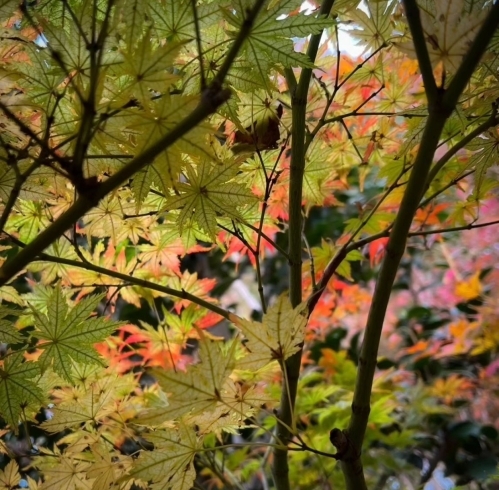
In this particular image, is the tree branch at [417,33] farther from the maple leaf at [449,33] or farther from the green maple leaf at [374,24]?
the green maple leaf at [374,24]

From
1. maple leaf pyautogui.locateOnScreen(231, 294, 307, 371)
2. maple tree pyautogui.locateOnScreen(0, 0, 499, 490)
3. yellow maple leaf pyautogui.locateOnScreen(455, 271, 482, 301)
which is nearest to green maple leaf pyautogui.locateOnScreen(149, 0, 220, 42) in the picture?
maple tree pyautogui.locateOnScreen(0, 0, 499, 490)

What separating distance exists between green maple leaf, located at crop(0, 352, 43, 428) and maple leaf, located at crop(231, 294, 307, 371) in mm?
249

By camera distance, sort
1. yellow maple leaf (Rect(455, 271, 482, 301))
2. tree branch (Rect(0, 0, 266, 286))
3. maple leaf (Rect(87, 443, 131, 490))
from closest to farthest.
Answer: tree branch (Rect(0, 0, 266, 286))
maple leaf (Rect(87, 443, 131, 490))
yellow maple leaf (Rect(455, 271, 482, 301))

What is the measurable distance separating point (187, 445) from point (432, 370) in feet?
4.95

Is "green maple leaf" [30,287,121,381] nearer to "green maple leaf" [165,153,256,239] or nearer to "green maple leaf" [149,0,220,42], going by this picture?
"green maple leaf" [165,153,256,239]

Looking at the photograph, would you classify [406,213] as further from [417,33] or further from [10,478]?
[10,478]

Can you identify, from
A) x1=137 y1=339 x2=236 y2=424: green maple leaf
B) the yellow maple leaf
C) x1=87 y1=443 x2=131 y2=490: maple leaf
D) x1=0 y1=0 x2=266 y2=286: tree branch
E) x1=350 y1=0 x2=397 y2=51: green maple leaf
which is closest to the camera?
x1=0 y1=0 x2=266 y2=286: tree branch

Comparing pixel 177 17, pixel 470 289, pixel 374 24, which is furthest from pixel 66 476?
pixel 470 289

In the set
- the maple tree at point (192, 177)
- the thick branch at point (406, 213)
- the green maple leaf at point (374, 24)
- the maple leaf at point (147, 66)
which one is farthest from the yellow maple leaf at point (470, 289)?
the maple leaf at point (147, 66)

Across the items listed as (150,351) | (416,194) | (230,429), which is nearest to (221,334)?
(150,351)

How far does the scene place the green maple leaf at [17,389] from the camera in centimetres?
55

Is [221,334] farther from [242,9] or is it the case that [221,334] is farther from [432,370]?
[242,9]

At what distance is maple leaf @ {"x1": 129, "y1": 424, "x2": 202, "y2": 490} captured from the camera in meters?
0.47

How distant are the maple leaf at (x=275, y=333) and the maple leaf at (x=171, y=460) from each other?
10 centimetres
